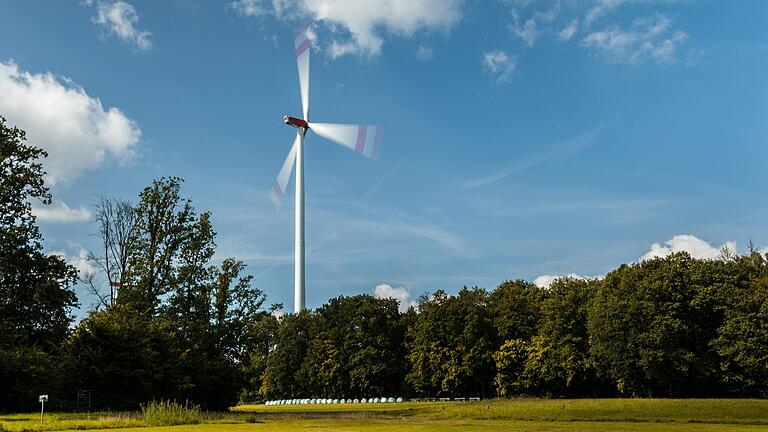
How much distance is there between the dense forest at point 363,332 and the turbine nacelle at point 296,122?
26642 mm

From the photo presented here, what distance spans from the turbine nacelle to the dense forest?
26.6m

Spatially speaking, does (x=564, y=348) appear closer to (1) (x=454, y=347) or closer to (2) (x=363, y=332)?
(1) (x=454, y=347)

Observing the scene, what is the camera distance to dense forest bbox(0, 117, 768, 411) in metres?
52.7

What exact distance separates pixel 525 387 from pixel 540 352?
18.5 feet

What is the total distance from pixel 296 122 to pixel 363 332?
3111 cm

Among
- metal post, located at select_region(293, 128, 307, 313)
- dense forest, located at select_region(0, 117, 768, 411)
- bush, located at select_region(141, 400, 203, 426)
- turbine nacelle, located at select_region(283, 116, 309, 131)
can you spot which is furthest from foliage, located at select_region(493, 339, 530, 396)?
bush, located at select_region(141, 400, 203, 426)

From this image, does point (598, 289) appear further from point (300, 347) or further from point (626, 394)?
point (300, 347)

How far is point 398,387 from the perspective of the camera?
99875 millimetres

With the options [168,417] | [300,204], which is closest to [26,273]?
[168,417]

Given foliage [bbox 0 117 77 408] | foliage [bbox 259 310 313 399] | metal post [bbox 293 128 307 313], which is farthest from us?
foliage [bbox 259 310 313 399]

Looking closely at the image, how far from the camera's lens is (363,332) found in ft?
334

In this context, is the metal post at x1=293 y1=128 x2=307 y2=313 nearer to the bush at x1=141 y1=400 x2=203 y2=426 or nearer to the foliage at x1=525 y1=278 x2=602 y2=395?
the foliage at x1=525 y1=278 x2=602 y2=395

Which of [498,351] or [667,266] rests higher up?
[667,266]

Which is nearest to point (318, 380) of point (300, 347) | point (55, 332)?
point (300, 347)
